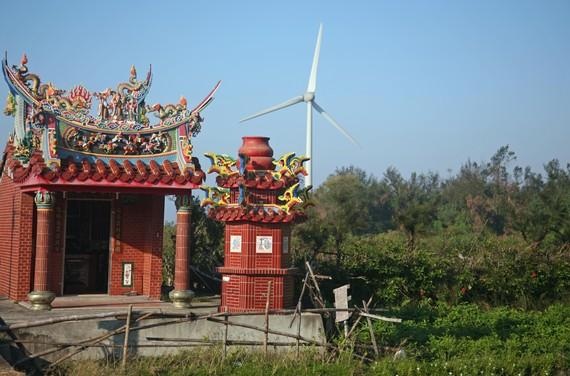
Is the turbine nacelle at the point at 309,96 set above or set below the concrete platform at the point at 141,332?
above

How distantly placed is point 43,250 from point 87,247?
2587 mm

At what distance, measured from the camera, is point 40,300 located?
1406 cm

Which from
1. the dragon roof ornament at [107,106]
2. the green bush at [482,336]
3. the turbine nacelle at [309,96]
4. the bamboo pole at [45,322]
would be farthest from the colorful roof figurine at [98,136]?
the turbine nacelle at [309,96]

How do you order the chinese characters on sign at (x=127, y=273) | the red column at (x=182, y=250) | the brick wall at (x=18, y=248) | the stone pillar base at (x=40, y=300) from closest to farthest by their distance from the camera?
1. the stone pillar base at (x=40, y=300)
2. the red column at (x=182, y=250)
3. the brick wall at (x=18, y=248)
4. the chinese characters on sign at (x=127, y=273)

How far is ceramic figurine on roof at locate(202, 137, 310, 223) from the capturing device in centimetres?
1456

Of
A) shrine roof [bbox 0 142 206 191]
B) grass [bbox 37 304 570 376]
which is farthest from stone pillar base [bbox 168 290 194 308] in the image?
grass [bbox 37 304 570 376]

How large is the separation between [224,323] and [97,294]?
17.1 feet

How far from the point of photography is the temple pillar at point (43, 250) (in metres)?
14.1

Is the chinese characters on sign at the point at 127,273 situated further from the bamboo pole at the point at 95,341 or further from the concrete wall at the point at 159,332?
the bamboo pole at the point at 95,341

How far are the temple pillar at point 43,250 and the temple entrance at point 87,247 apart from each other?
2171mm

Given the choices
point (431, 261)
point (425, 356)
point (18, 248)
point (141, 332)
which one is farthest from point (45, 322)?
point (431, 261)

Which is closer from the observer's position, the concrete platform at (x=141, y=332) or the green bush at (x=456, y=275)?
the concrete platform at (x=141, y=332)

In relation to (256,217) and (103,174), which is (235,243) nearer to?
(256,217)

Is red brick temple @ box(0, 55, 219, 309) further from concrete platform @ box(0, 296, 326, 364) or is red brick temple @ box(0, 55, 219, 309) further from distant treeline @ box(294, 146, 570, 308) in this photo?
distant treeline @ box(294, 146, 570, 308)
